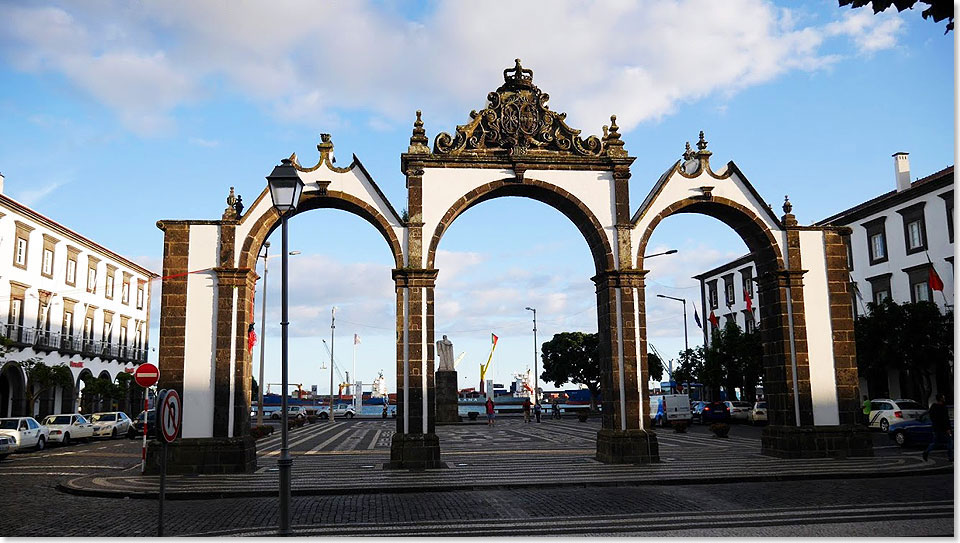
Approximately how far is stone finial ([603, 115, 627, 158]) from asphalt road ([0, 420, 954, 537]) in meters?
9.33

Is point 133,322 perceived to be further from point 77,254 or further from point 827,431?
point 827,431

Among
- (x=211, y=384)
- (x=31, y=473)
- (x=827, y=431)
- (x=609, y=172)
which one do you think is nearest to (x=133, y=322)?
(x=31, y=473)

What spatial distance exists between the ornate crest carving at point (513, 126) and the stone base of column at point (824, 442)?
30.9 feet

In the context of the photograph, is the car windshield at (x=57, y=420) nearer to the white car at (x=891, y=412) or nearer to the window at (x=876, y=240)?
the white car at (x=891, y=412)

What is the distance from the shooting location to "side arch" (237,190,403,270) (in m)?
19.1

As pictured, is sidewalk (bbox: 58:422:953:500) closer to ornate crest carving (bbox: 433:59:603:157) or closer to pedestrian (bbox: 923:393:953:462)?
pedestrian (bbox: 923:393:953:462)

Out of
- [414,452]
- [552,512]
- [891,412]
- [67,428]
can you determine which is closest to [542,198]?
[414,452]

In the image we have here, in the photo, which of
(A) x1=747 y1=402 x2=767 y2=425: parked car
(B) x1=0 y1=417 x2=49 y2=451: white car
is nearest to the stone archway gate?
(B) x1=0 y1=417 x2=49 y2=451: white car

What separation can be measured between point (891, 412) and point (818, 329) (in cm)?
1451

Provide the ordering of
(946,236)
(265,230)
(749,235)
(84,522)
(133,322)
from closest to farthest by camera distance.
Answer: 1. (84,522)
2. (265,230)
3. (749,235)
4. (946,236)
5. (133,322)

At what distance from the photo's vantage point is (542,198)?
21016 mm

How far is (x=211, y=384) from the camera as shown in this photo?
725 inches

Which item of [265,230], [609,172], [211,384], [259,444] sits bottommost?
[259,444]

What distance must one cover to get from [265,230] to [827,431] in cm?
1600
